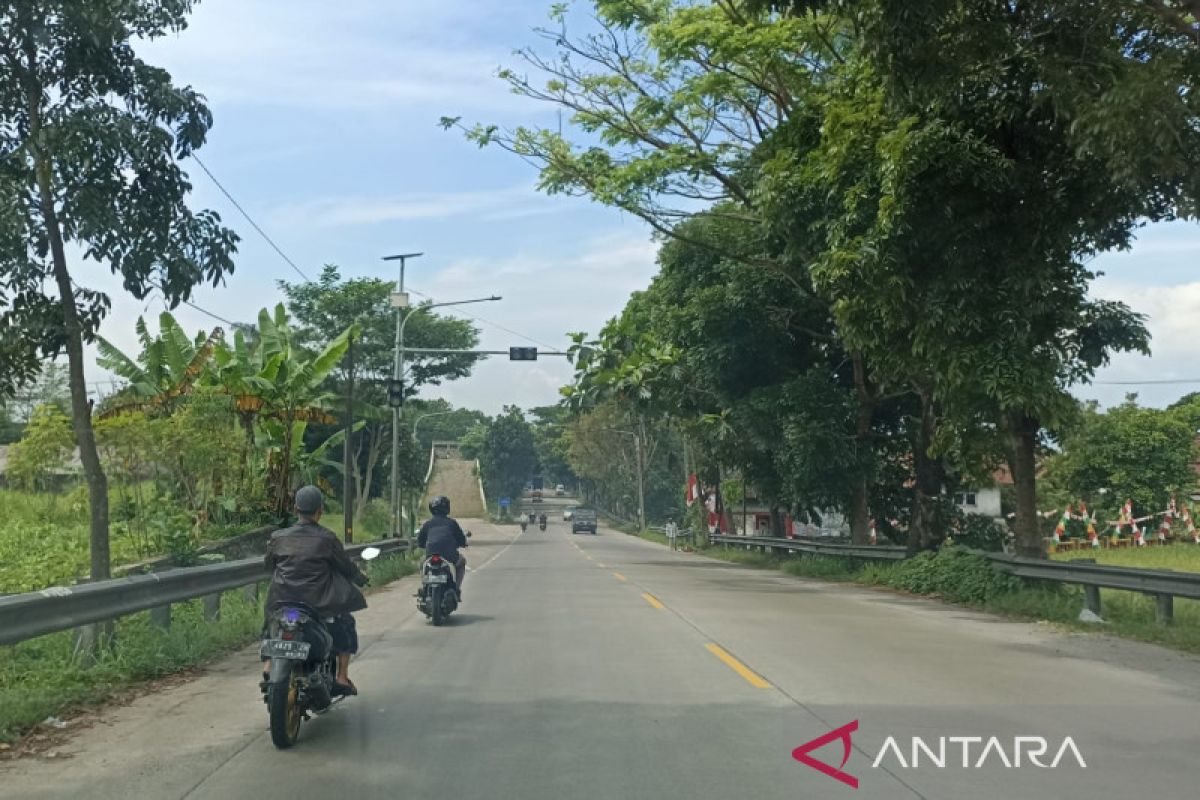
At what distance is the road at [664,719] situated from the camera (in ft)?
20.9

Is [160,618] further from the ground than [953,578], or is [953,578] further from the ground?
[160,618]

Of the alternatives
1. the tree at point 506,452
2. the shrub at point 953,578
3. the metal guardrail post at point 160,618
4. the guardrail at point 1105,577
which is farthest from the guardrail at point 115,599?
the tree at point 506,452

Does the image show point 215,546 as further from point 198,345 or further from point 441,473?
point 441,473

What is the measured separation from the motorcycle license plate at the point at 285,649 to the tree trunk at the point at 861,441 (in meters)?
19.9

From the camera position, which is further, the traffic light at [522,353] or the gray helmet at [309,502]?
the traffic light at [522,353]

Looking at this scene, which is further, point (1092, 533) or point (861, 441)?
point (1092, 533)

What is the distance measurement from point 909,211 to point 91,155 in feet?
31.7

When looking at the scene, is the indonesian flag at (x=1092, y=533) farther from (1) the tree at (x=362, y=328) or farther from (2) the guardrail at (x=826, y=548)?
(1) the tree at (x=362, y=328)

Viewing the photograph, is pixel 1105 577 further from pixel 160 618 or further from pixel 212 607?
pixel 160 618

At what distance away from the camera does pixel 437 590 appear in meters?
14.8

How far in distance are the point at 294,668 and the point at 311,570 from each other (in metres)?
0.71

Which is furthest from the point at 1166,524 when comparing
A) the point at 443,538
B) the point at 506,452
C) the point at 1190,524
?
the point at 506,452

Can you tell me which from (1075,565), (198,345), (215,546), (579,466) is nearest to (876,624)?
(1075,565)

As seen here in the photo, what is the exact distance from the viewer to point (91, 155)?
30.6ft
